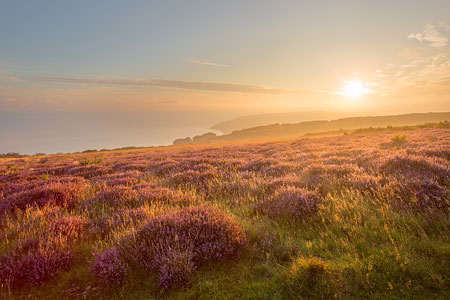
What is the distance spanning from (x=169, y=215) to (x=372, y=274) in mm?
2927

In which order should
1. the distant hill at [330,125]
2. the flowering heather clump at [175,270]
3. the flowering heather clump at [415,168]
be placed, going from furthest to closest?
the distant hill at [330,125] → the flowering heather clump at [415,168] → the flowering heather clump at [175,270]

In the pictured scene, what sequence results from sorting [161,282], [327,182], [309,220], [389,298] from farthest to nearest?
[327,182] → [309,220] → [161,282] → [389,298]

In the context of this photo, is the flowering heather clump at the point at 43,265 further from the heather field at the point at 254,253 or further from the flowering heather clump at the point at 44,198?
the flowering heather clump at the point at 44,198

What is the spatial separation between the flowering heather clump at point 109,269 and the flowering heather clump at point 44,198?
13.6 ft

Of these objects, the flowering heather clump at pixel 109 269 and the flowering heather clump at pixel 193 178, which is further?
the flowering heather clump at pixel 193 178

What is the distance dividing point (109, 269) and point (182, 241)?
96 centimetres

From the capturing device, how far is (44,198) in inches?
262

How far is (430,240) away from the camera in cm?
323

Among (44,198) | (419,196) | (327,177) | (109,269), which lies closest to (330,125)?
(327,177)

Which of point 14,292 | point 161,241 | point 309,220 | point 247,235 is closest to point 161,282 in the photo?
point 161,241

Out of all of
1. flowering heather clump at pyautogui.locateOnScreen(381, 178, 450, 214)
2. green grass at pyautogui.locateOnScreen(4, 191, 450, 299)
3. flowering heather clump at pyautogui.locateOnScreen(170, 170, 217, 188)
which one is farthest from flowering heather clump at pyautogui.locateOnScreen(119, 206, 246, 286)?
flowering heather clump at pyautogui.locateOnScreen(170, 170, 217, 188)

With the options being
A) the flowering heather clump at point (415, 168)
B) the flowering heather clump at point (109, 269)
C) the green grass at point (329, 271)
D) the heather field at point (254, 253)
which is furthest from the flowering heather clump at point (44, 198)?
the flowering heather clump at point (415, 168)

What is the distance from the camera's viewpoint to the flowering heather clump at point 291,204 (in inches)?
181

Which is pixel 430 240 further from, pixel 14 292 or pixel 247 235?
pixel 14 292
